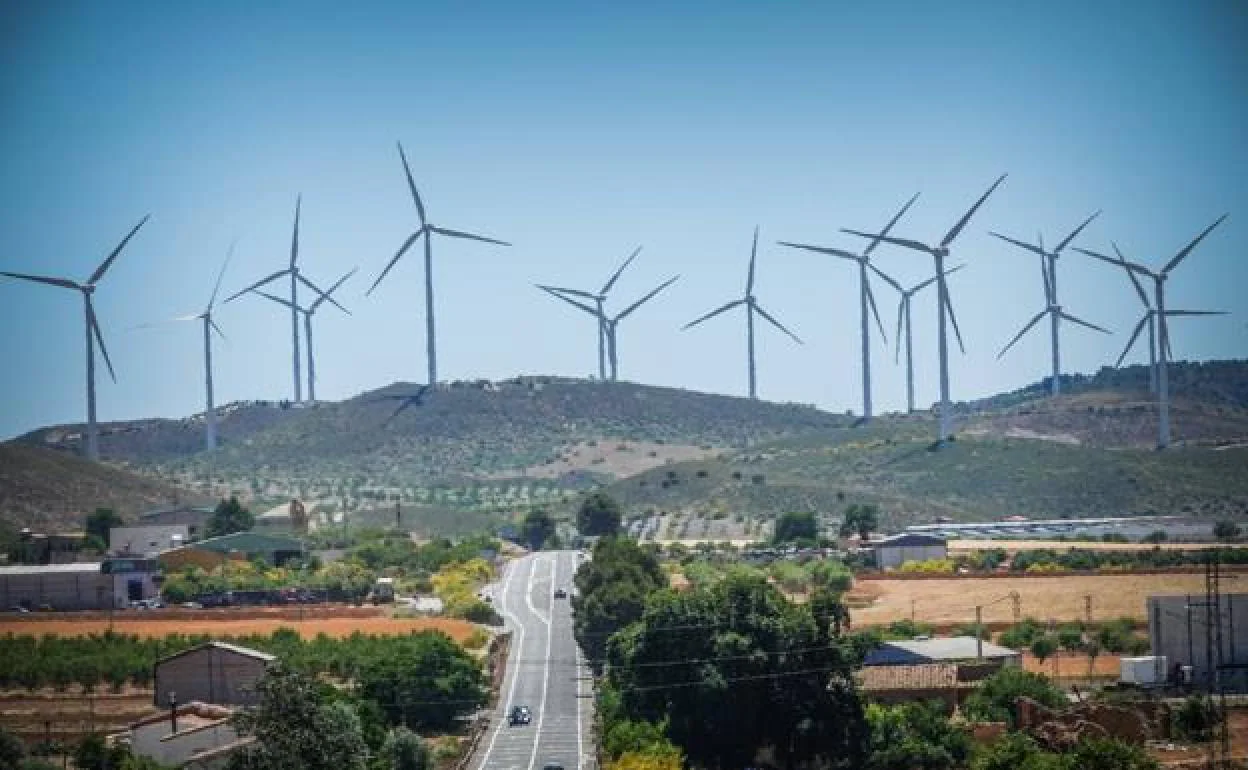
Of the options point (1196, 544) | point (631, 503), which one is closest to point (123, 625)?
point (1196, 544)

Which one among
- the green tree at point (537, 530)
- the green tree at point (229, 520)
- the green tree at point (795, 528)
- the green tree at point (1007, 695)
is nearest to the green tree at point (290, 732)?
the green tree at point (1007, 695)

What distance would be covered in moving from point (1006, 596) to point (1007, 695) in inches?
1418

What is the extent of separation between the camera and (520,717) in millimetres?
81812

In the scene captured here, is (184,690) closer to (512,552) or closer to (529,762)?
(529,762)

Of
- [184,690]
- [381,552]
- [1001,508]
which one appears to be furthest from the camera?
[1001,508]

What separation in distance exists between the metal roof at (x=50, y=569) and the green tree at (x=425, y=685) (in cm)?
3687

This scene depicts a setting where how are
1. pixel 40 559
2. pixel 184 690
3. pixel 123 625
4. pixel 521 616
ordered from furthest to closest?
pixel 40 559 < pixel 521 616 < pixel 123 625 < pixel 184 690

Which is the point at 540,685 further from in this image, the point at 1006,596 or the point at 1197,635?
the point at 1006,596

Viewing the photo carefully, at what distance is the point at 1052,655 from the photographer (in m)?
94.2

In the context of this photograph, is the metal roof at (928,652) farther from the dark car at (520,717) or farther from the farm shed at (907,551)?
the farm shed at (907,551)

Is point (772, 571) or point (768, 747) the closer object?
point (768, 747)

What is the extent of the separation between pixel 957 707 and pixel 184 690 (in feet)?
94.5

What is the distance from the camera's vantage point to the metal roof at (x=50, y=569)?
11925 cm

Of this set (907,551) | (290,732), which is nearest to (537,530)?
(907,551)
